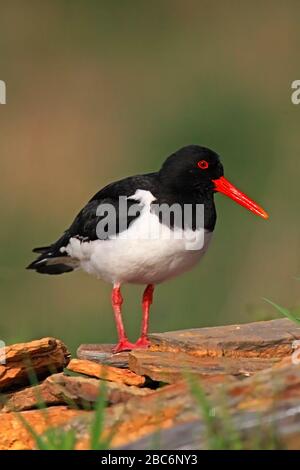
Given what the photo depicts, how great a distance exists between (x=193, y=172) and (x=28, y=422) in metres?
1.99

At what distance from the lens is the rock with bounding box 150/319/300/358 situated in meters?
5.14

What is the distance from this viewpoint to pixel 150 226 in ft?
19.4

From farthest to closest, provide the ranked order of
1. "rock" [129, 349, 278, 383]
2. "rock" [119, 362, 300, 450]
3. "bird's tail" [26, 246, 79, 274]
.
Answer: "bird's tail" [26, 246, 79, 274] < "rock" [129, 349, 278, 383] < "rock" [119, 362, 300, 450]

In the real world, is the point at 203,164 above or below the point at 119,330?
above

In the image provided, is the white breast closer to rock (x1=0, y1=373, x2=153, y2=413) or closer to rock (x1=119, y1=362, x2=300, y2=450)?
rock (x1=0, y1=373, x2=153, y2=413)

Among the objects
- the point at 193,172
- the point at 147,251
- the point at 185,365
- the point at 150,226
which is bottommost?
the point at 185,365

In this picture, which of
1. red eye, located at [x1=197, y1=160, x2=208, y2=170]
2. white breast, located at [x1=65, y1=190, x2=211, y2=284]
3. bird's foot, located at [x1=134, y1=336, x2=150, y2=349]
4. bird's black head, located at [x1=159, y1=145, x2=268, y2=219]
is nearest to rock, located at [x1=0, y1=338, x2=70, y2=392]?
bird's foot, located at [x1=134, y1=336, x2=150, y2=349]

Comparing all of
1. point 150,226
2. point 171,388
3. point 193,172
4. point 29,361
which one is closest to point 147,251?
point 150,226

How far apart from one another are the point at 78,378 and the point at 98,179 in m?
4.92

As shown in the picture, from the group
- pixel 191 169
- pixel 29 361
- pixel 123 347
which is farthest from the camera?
pixel 191 169

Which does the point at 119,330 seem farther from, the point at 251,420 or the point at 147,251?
the point at 251,420

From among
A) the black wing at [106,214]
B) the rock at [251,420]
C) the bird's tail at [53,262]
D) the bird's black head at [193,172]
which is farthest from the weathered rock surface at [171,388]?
the bird's tail at [53,262]

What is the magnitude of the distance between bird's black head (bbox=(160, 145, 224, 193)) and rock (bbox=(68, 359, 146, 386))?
58.0 inches
